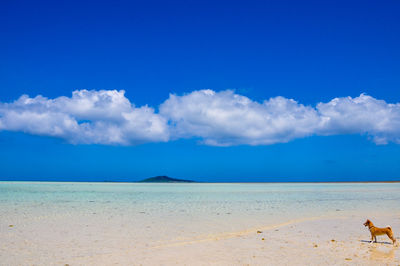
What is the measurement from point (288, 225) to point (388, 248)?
498 cm

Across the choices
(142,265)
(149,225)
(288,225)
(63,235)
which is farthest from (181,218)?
(142,265)

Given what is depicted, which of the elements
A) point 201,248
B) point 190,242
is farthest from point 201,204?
point 201,248

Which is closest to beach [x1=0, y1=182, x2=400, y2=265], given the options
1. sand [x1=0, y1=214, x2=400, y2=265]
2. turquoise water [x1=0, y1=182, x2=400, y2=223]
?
sand [x1=0, y1=214, x2=400, y2=265]

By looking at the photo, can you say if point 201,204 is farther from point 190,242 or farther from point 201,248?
point 201,248

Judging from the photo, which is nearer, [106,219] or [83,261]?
[83,261]

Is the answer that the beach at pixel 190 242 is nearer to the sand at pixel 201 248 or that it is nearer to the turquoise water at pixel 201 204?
the sand at pixel 201 248

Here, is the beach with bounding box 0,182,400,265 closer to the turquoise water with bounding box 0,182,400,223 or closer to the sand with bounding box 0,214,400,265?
Answer: the sand with bounding box 0,214,400,265

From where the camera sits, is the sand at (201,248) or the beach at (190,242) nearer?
the sand at (201,248)

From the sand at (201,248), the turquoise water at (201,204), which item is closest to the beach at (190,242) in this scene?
the sand at (201,248)

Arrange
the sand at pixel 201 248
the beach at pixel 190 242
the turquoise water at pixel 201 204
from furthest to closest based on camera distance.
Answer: the turquoise water at pixel 201 204 → the beach at pixel 190 242 → the sand at pixel 201 248

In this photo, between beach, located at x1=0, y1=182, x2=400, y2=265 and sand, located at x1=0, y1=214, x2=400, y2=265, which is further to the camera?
beach, located at x1=0, y1=182, x2=400, y2=265

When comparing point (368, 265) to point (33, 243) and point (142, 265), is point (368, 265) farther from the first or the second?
point (33, 243)

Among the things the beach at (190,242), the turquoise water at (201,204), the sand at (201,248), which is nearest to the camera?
the sand at (201,248)

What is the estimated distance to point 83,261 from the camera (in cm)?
827
